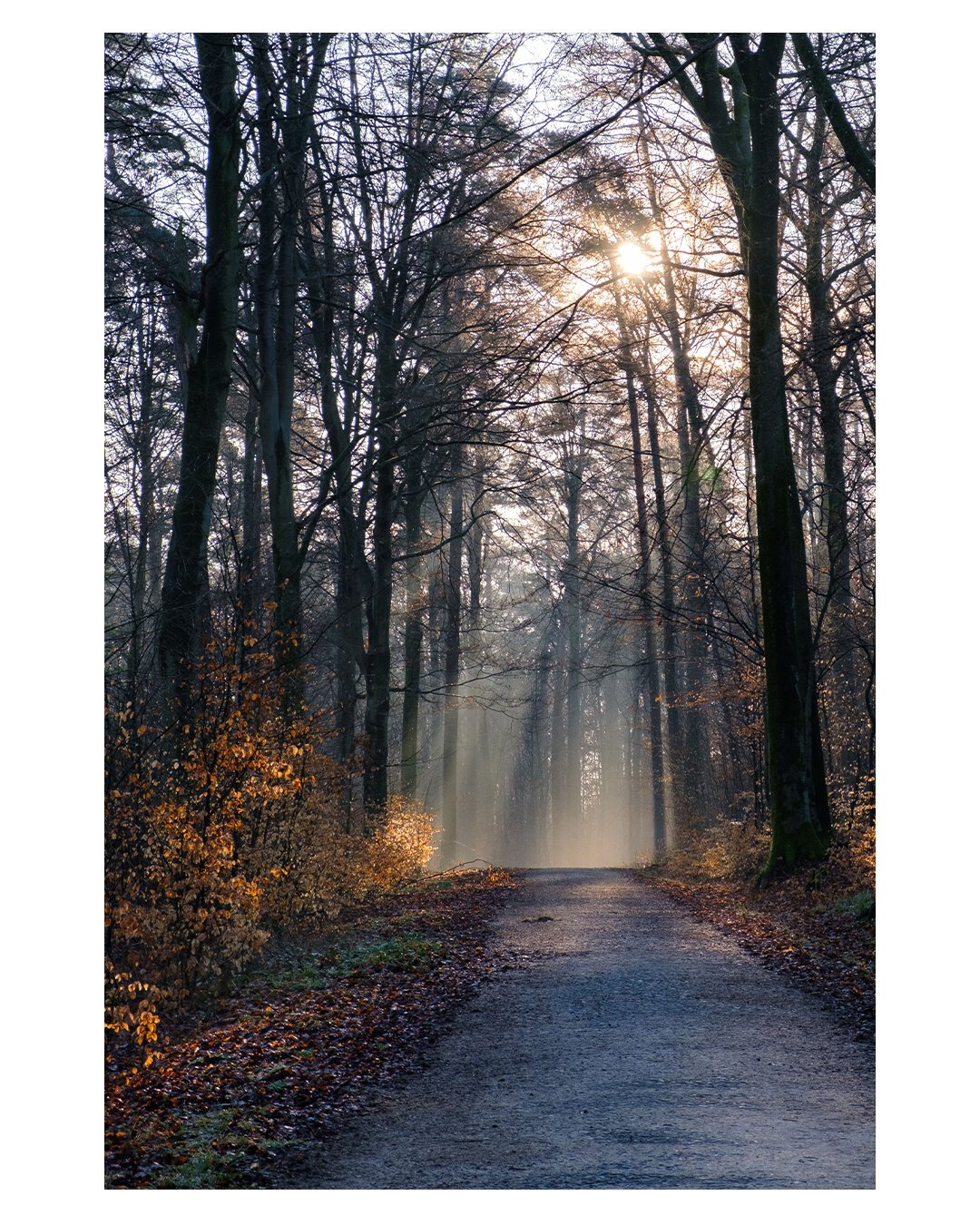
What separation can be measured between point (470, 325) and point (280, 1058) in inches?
309

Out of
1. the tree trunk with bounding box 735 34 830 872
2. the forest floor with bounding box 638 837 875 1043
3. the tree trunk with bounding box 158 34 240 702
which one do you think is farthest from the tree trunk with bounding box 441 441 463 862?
the forest floor with bounding box 638 837 875 1043

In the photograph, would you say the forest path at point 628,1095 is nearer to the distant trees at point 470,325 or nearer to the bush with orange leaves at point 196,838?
the bush with orange leaves at point 196,838

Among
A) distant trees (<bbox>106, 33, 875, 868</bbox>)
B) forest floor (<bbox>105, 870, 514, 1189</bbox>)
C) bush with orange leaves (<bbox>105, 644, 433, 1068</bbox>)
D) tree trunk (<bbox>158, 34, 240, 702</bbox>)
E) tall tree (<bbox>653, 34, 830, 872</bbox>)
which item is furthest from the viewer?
tall tree (<bbox>653, 34, 830, 872</bbox>)

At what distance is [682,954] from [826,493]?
6.14 meters

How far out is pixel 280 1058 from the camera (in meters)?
4.68

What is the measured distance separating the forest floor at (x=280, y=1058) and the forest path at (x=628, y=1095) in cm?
19

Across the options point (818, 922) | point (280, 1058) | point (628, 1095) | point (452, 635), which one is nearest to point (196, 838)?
point (280, 1058)

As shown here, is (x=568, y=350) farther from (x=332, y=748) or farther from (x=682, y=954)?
(x=332, y=748)

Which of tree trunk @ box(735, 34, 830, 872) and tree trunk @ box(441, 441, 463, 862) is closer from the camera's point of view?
tree trunk @ box(735, 34, 830, 872)

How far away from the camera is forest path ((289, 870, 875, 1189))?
3.53 metres

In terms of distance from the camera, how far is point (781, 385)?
9203mm

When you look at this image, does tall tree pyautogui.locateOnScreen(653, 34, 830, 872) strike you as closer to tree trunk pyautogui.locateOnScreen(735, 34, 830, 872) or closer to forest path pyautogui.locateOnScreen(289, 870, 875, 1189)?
tree trunk pyautogui.locateOnScreen(735, 34, 830, 872)

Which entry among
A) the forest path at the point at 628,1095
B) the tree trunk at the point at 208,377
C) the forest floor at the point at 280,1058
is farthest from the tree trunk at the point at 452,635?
the forest path at the point at 628,1095

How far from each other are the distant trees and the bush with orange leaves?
0.66 ft
